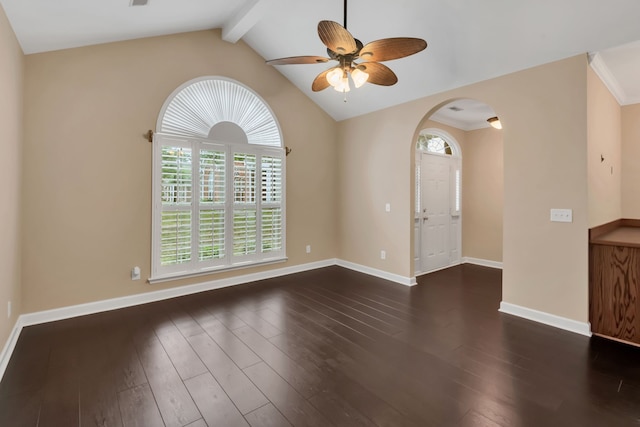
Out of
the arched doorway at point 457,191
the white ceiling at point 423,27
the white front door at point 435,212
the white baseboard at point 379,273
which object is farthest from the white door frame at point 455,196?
the white ceiling at point 423,27

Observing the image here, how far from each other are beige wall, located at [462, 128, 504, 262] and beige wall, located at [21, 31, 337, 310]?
15.1 ft

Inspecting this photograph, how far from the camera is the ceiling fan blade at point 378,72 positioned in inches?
97.8

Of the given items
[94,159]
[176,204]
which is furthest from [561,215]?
[94,159]

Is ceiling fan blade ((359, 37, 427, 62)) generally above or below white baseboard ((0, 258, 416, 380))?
above

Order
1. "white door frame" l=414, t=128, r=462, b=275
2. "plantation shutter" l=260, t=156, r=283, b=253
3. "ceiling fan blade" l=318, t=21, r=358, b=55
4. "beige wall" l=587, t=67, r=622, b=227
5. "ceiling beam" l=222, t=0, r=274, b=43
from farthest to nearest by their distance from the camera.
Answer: "white door frame" l=414, t=128, r=462, b=275, "plantation shutter" l=260, t=156, r=283, b=253, "ceiling beam" l=222, t=0, r=274, b=43, "beige wall" l=587, t=67, r=622, b=227, "ceiling fan blade" l=318, t=21, r=358, b=55

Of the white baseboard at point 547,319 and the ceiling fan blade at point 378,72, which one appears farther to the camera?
the white baseboard at point 547,319

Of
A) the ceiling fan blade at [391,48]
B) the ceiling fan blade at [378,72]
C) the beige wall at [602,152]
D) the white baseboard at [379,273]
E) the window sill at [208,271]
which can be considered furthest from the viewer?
the white baseboard at [379,273]

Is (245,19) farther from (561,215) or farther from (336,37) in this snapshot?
(561,215)

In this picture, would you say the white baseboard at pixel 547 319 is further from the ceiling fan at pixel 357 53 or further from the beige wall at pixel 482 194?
the ceiling fan at pixel 357 53

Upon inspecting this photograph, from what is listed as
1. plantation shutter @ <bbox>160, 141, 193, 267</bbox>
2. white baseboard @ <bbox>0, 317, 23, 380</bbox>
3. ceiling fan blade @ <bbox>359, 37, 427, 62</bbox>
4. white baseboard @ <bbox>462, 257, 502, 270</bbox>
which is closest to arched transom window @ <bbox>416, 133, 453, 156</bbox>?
white baseboard @ <bbox>462, 257, 502, 270</bbox>

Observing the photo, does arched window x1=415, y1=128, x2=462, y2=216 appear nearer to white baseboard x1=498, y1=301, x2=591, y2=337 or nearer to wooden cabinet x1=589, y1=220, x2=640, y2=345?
white baseboard x1=498, y1=301, x2=591, y2=337

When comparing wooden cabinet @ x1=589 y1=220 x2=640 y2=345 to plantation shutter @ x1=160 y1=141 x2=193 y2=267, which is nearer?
wooden cabinet @ x1=589 y1=220 x2=640 y2=345

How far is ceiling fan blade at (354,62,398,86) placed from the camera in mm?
2484

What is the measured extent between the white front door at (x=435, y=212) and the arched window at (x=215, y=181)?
2.39 m
